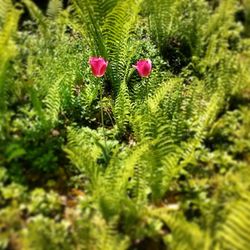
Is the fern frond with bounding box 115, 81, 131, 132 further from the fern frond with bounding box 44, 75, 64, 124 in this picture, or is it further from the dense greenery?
the fern frond with bounding box 44, 75, 64, 124

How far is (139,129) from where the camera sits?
11.6 ft

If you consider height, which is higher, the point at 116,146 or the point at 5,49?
the point at 5,49

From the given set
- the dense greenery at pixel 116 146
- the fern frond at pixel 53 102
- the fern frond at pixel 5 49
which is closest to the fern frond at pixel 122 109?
the dense greenery at pixel 116 146

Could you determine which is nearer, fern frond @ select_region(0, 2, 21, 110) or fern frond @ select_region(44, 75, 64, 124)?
fern frond @ select_region(0, 2, 21, 110)

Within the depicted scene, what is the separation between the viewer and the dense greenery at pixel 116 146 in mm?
2596

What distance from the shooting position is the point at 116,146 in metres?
3.43

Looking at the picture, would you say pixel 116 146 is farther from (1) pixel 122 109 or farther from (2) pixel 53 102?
(2) pixel 53 102

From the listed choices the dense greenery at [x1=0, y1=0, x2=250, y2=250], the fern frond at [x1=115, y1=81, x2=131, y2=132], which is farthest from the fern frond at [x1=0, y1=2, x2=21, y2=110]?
the fern frond at [x1=115, y1=81, x2=131, y2=132]

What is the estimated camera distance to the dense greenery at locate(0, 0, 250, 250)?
2.60 metres

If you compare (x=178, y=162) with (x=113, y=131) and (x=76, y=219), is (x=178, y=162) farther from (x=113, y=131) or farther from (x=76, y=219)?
(x=76, y=219)

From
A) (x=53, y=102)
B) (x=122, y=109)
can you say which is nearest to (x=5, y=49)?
(x=53, y=102)

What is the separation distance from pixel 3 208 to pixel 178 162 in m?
1.27

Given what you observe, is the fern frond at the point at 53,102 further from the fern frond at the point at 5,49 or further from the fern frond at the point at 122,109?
the fern frond at the point at 122,109

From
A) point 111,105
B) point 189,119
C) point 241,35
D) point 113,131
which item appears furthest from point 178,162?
point 241,35
